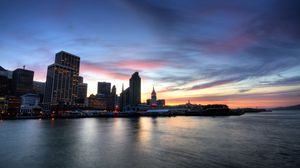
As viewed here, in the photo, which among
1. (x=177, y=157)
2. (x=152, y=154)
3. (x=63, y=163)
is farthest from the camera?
(x=152, y=154)

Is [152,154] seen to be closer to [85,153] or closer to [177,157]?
[177,157]

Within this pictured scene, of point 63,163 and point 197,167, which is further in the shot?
point 63,163

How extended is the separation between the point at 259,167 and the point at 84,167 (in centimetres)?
2524

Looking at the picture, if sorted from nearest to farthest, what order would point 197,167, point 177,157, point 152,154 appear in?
point 197,167, point 177,157, point 152,154

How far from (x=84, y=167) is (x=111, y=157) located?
5.96 m

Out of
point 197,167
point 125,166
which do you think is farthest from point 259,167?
point 125,166

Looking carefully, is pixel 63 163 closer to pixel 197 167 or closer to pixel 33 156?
pixel 33 156

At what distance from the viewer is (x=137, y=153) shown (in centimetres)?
3631

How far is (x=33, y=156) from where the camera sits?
112ft

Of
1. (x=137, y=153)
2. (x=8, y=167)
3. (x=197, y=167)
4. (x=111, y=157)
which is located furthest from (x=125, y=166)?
(x=8, y=167)

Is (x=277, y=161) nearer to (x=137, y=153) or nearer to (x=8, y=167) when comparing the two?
(x=137, y=153)

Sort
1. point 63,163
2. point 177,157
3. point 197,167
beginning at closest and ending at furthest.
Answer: point 197,167 < point 63,163 < point 177,157

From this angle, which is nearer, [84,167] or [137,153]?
[84,167]

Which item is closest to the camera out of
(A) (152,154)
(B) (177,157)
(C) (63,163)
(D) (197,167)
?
(D) (197,167)
